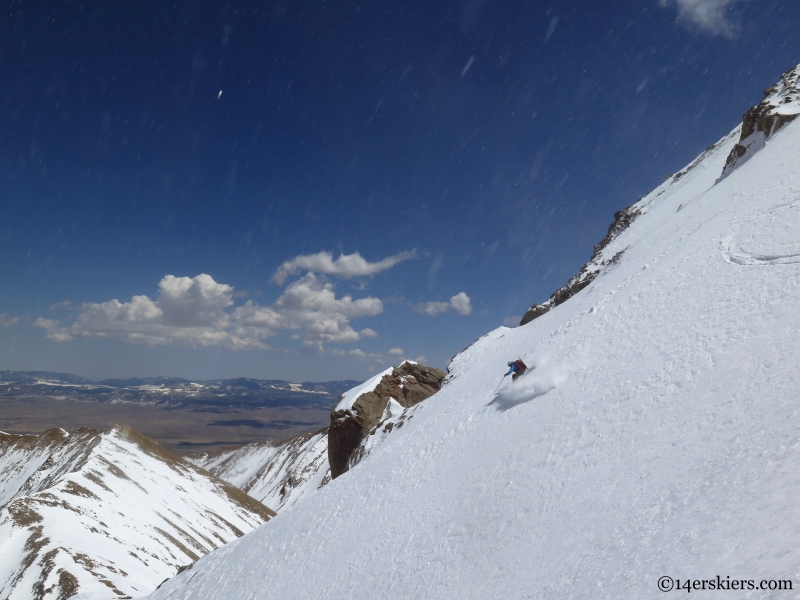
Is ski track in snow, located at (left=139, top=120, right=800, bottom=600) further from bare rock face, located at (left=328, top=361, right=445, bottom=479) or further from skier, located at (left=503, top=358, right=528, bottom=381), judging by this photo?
bare rock face, located at (left=328, top=361, right=445, bottom=479)

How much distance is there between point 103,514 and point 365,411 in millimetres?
43612

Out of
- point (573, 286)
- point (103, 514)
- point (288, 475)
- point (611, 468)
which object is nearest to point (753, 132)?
point (573, 286)

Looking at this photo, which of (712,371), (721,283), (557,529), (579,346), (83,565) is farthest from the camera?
(83,565)

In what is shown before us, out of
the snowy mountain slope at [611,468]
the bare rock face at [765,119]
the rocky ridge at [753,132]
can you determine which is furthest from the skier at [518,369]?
the bare rock face at [765,119]

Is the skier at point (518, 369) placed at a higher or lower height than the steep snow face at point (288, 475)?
higher

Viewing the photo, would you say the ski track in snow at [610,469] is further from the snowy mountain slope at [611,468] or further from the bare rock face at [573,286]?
the bare rock face at [573,286]

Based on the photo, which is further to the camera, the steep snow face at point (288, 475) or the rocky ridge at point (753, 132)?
the steep snow face at point (288, 475)

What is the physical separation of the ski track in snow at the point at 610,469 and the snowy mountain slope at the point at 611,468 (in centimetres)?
5

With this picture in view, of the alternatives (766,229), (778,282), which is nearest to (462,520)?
(778,282)

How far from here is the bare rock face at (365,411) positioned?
41875mm

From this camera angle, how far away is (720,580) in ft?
23.3

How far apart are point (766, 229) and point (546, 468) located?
1648 cm

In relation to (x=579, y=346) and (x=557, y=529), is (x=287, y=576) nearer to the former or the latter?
(x=557, y=529)

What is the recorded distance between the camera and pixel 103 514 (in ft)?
189
